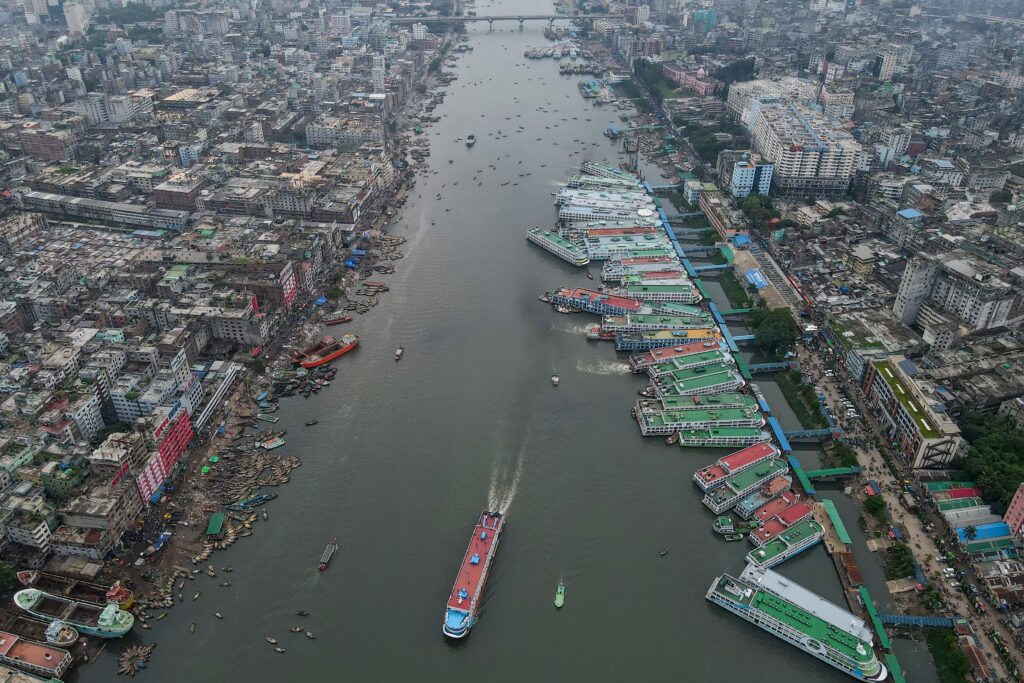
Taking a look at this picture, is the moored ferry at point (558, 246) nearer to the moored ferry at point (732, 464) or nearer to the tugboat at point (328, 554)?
the moored ferry at point (732, 464)

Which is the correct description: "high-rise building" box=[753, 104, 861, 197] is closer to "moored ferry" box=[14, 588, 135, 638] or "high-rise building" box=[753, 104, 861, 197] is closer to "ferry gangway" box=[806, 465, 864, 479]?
"ferry gangway" box=[806, 465, 864, 479]

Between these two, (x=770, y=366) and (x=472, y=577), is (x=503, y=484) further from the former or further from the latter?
(x=770, y=366)

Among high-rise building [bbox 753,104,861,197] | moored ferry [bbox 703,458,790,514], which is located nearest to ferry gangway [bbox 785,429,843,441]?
moored ferry [bbox 703,458,790,514]

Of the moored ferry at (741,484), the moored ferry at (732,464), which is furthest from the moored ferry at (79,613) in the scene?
the moored ferry at (732,464)

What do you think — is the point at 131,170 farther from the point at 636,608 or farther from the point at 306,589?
the point at 636,608

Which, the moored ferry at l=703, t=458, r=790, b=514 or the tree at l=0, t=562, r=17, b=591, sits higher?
the moored ferry at l=703, t=458, r=790, b=514

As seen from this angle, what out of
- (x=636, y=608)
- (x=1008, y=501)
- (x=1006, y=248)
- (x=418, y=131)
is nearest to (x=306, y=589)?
(x=636, y=608)
